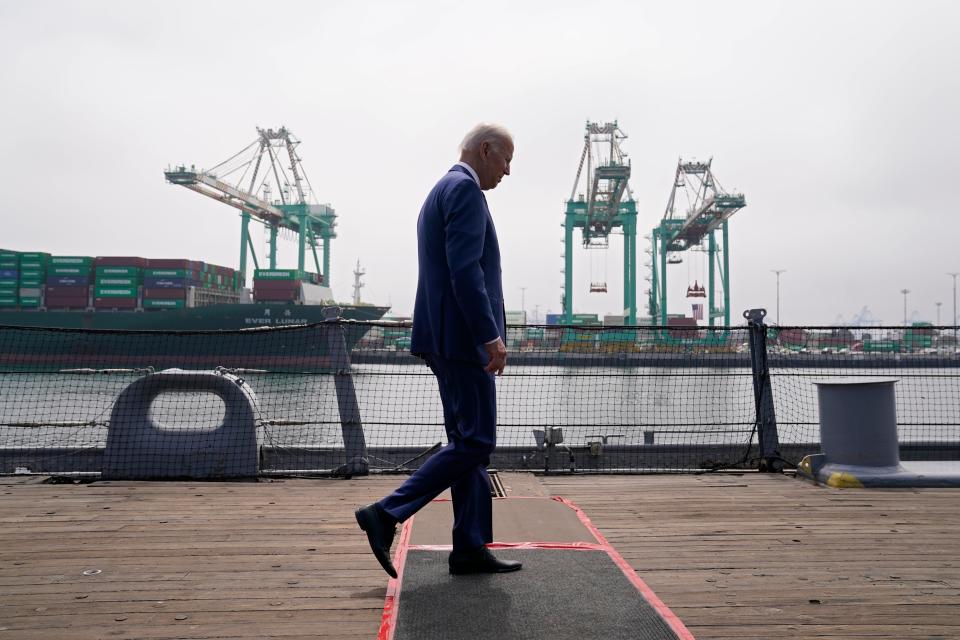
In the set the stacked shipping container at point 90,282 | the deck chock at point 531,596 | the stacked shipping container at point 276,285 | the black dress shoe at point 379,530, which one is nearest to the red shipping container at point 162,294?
the stacked shipping container at point 90,282

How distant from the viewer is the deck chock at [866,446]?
3.56 metres

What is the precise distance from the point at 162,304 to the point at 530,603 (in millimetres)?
38485

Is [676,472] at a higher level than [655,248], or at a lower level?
lower

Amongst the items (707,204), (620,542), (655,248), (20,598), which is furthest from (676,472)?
(655,248)

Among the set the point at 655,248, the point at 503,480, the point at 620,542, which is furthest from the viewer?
the point at 655,248

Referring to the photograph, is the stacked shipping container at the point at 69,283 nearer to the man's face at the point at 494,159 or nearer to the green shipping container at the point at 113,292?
the green shipping container at the point at 113,292

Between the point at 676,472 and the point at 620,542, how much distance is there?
5.89 feet

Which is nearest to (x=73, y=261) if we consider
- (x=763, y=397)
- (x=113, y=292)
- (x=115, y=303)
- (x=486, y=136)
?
(x=113, y=292)

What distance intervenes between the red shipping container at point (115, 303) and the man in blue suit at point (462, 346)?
3873cm

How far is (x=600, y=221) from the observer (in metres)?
38.3

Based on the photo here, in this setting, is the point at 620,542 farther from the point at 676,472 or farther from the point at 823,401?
the point at 823,401

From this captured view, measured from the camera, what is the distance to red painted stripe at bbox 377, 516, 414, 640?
1547 mm

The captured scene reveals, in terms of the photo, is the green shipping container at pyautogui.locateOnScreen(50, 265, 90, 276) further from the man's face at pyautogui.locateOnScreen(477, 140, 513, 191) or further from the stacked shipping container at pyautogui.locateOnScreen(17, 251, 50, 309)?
the man's face at pyautogui.locateOnScreen(477, 140, 513, 191)

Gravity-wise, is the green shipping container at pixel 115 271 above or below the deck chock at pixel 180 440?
above
